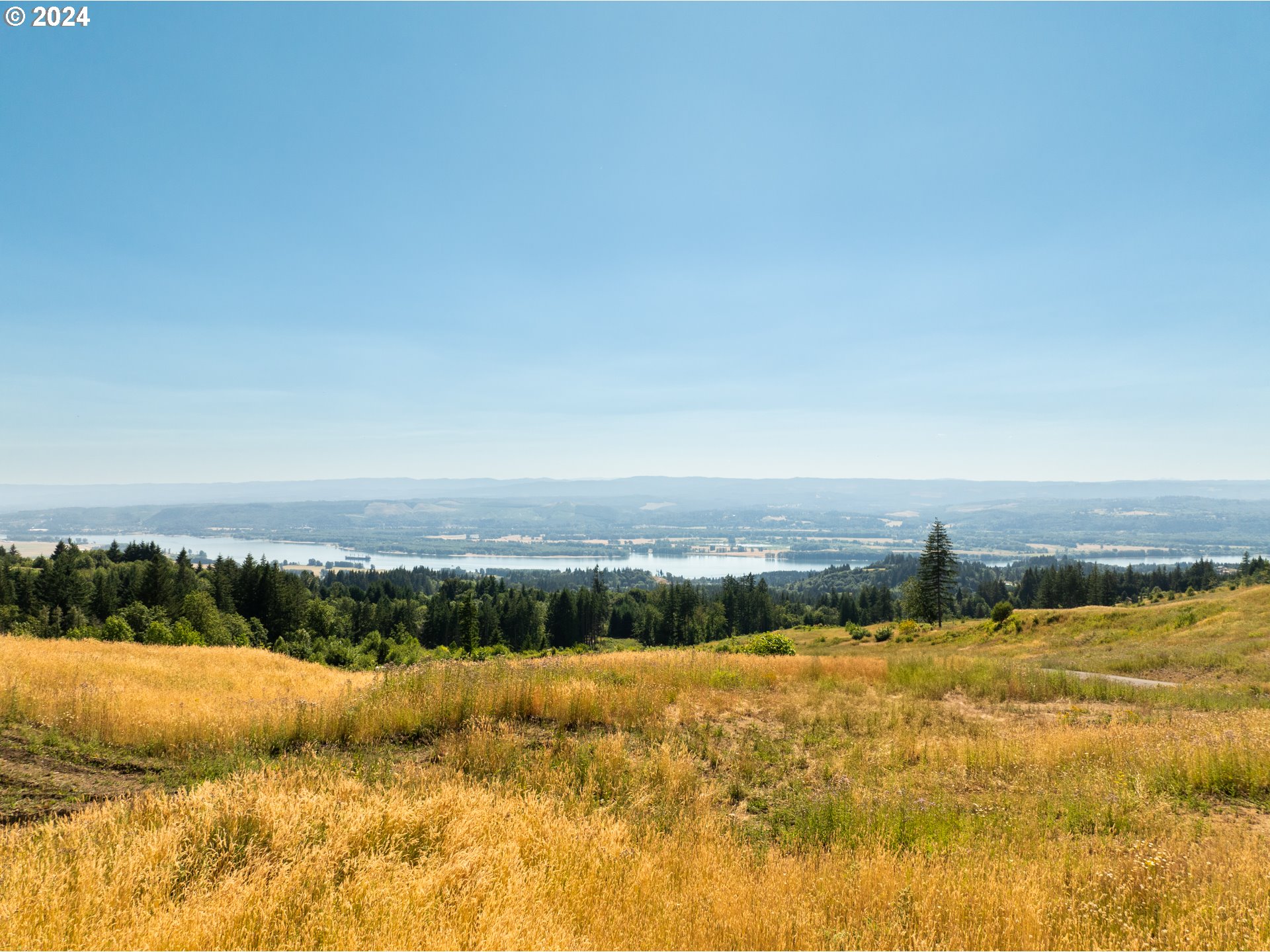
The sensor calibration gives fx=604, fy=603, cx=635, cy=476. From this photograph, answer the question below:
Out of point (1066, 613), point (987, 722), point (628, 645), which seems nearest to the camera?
point (987, 722)

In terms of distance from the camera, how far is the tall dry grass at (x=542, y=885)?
3699mm

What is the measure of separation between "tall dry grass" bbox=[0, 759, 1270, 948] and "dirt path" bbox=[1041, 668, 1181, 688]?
37.1ft

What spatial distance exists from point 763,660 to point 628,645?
78.7m

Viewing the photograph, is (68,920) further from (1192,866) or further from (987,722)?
(987,722)

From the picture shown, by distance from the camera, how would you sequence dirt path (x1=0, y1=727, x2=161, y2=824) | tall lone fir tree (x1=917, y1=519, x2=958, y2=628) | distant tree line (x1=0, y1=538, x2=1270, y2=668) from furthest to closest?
tall lone fir tree (x1=917, y1=519, x2=958, y2=628)
distant tree line (x1=0, y1=538, x2=1270, y2=668)
dirt path (x1=0, y1=727, x2=161, y2=824)

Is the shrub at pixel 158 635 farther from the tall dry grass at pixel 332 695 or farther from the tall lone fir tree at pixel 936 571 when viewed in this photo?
the tall lone fir tree at pixel 936 571

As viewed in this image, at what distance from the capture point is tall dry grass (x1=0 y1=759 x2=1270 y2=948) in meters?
3.70

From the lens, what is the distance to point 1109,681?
14.6 metres

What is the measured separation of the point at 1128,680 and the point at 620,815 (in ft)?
56.4

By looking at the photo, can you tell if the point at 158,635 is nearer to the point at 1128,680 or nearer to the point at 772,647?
the point at 772,647

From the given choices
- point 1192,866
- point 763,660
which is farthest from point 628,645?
point 1192,866

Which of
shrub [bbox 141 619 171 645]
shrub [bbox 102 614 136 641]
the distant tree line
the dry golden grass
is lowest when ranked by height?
the distant tree line

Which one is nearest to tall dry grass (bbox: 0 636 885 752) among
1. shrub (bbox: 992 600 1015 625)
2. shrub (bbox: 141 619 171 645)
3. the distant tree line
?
shrub (bbox: 141 619 171 645)

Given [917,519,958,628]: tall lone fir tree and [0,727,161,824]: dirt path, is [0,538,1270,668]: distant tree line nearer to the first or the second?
[917,519,958,628]: tall lone fir tree
